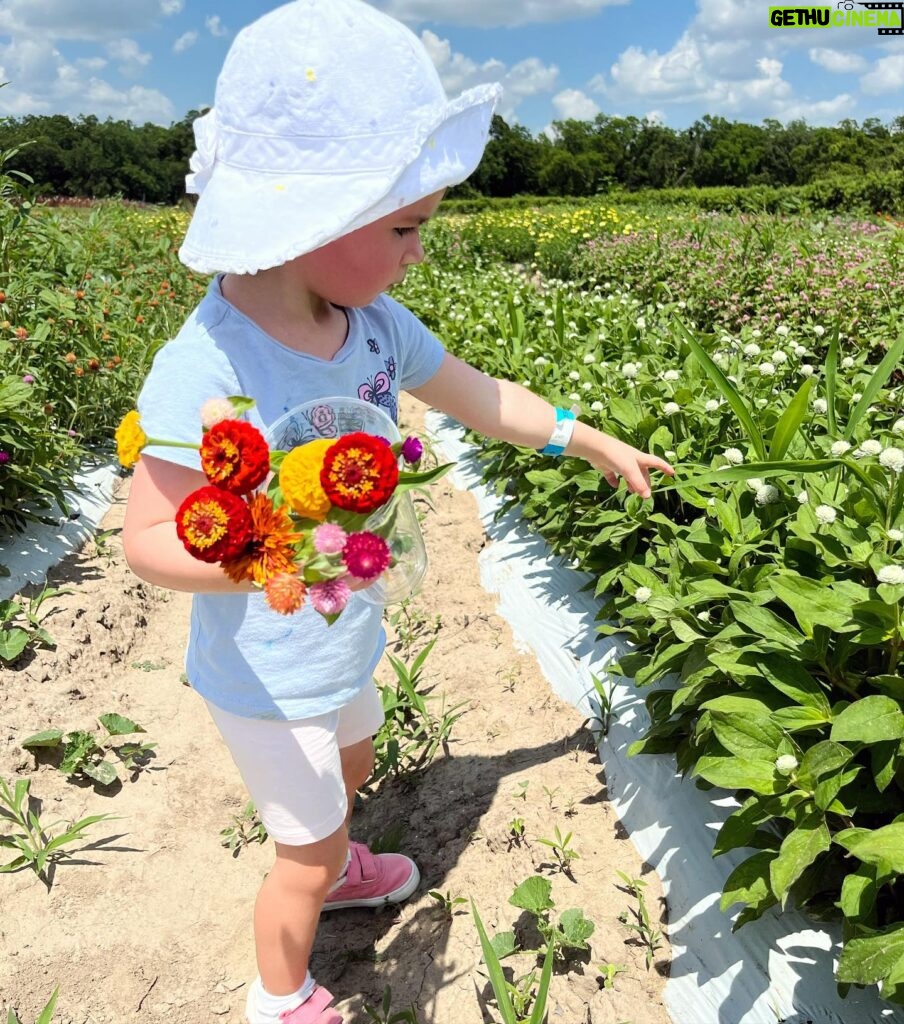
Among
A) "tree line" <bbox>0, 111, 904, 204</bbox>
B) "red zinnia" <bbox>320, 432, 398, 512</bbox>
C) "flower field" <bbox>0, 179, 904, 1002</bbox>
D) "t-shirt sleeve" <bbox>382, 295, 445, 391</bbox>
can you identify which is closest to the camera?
"red zinnia" <bbox>320, 432, 398, 512</bbox>

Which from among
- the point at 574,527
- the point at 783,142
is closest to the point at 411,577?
the point at 574,527

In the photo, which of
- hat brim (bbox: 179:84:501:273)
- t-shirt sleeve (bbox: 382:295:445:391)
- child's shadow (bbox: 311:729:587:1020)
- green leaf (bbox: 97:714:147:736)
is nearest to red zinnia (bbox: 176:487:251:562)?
hat brim (bbox: 179:84:501:273)

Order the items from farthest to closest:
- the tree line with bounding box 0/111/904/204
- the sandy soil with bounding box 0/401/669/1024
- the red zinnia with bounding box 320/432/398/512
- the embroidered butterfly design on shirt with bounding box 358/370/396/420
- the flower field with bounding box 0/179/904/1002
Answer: the tree line with bounding box 0/111/904/204 < the sandy soil with bounding box 0/401/669/1024 < the embroidered butterfly design on shirt with bounding box 358/370/396/420 < the flower field with bounding box 0/179/904/1002 < the red zinnia with bounding box 320/432/398/512

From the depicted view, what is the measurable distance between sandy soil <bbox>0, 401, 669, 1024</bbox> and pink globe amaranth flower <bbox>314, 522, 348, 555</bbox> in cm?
117

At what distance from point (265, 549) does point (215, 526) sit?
0.21ft

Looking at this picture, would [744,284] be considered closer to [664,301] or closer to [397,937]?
[664,301]

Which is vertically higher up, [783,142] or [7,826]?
[783,142]

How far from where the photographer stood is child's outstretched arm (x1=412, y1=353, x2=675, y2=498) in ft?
5.82

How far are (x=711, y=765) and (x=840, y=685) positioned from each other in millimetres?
298

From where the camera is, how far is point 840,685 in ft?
5.08

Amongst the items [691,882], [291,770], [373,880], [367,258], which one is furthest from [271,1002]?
[367,258]

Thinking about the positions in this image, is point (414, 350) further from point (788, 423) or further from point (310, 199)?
point (788, 423)

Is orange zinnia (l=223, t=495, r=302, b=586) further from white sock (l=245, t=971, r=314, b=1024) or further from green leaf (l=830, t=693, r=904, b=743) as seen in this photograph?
white sock (l=245, t=971, r=314, b=1024)

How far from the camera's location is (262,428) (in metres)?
1.33
